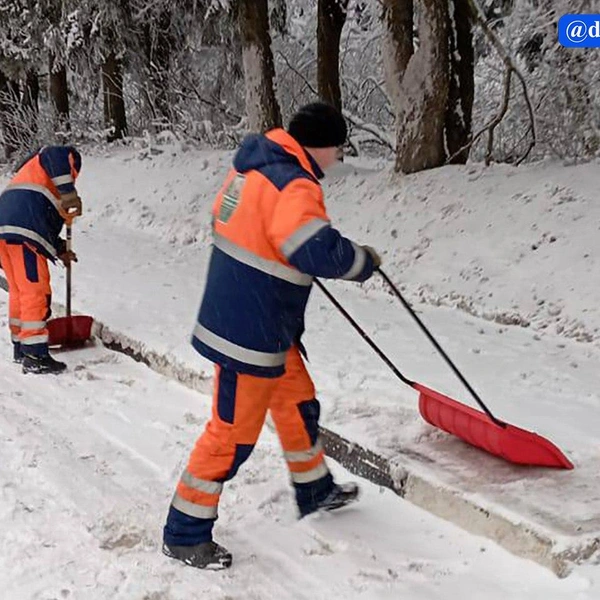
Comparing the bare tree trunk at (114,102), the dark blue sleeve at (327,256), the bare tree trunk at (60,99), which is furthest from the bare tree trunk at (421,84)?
the bare tree trunk at (60,99)

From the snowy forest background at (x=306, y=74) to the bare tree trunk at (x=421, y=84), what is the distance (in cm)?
1

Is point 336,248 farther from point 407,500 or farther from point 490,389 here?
point 490,389

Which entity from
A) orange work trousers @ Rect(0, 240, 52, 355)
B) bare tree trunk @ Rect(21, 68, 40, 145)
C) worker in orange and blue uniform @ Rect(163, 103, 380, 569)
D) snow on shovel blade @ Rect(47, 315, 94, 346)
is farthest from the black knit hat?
bare tree trunk @ Rect(21, 68, 40, 145)

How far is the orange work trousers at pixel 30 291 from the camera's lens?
6.43m

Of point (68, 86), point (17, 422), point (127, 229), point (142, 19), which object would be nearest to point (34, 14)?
point (142, 19)

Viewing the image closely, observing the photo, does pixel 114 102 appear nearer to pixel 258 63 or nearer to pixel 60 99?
pixel 60 99

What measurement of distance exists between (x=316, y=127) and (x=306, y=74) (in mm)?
16768

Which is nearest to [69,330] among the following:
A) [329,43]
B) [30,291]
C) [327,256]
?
[30,291]

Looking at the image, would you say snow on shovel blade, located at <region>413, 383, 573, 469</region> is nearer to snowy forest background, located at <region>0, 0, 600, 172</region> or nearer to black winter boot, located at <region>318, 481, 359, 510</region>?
black winter boot, located at <region>318, 481, 359, 510</region>

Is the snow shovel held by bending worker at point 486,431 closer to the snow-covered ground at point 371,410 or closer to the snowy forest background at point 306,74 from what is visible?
the snow-covered ground at point 371,410

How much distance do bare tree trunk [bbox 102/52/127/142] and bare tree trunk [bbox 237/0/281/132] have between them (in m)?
5.63

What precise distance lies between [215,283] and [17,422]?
7.75ft

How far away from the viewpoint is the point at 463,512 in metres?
3.97

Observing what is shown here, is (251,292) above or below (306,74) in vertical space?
below
